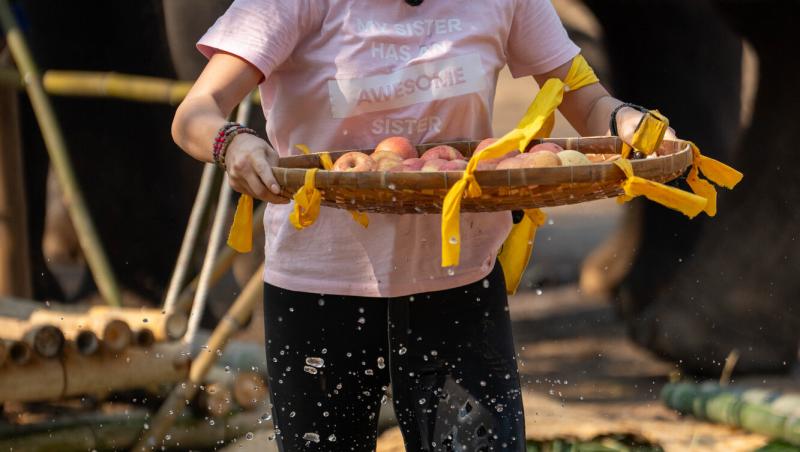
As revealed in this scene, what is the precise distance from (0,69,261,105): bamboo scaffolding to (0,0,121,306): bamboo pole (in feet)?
0.18

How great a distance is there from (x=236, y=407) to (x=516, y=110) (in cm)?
786

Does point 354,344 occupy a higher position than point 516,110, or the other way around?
point 354,344

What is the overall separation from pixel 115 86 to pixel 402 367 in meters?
2.62

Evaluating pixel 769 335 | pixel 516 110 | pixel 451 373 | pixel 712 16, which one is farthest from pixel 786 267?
pixel 516 110

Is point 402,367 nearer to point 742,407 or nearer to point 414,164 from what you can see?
point 414,164

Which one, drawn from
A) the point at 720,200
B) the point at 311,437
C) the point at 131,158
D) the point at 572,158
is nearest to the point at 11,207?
the point at 131,158

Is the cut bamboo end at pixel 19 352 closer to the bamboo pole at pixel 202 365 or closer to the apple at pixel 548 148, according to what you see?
the bamboo pole at pixel 202 365

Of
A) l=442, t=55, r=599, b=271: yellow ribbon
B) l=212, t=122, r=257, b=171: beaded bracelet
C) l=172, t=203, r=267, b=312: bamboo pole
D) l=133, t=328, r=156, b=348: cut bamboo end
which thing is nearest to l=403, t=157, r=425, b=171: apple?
l=442, t=55, r=599, b=271: yellow ribbon

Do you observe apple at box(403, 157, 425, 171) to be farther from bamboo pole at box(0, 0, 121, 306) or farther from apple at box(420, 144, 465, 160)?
bamboo pole at box(0, 0, 121, 306)

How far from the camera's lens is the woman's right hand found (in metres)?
1.80

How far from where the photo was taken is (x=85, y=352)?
3.67 m

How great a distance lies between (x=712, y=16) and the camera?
542 cm

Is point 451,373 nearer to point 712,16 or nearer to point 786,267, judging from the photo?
point 786,267

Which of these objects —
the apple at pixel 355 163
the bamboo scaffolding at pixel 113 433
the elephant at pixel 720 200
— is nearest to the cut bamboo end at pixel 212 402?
the bamboo scaffolding at pixel 113 433
